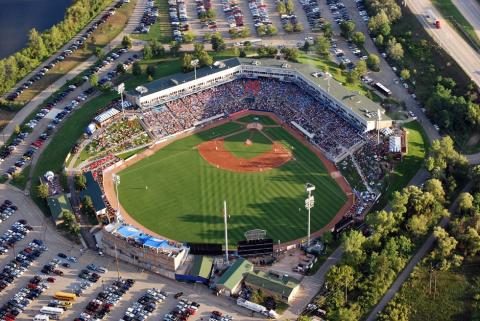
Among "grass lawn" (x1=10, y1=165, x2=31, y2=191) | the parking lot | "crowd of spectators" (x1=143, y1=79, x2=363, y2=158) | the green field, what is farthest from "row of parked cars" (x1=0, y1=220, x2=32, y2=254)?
"crowd of spectators" (x1=143, y1=79, x2=363, y2=158)

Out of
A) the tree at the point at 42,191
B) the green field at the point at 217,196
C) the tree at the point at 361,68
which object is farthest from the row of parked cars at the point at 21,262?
the tree at the point at 361,68

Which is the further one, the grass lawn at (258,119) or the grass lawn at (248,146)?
the grass lawn at (258,119)

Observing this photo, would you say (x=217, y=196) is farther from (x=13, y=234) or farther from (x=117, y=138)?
(x=13, y=234)

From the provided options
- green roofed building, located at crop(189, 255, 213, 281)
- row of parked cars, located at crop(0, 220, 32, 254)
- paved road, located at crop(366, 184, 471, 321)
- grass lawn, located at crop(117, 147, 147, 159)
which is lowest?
paved road, located at crop(366, 184, 471, 321)

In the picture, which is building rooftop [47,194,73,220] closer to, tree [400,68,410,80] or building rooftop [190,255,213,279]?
building rooftop [190,255,213,279]

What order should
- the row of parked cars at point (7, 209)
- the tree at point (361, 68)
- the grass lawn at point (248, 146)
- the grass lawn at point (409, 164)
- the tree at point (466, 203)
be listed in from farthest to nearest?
the tree at point (361, 68)
the grass lawn at point (248, 146)
the grass lawn at point (409, 164)
the row of parked cars at point (7, 209)
the tree at point (466, 203)

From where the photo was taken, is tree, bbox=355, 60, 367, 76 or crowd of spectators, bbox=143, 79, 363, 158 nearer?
crowd of spectators, bbox=143, 79, 363, 158

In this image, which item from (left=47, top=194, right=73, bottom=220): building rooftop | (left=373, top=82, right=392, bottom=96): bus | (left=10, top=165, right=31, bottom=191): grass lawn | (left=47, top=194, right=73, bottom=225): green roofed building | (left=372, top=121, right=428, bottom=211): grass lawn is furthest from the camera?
(left=373, top=82, right=392, bottom=96): bus

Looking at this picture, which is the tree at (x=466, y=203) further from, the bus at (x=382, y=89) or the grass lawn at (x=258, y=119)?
the grass lawn at (x=258, y=119)
